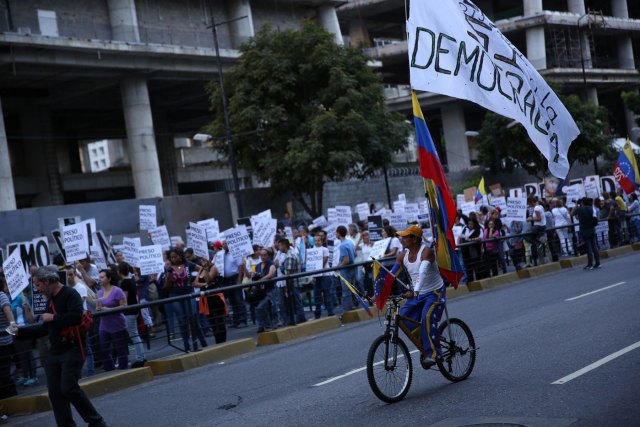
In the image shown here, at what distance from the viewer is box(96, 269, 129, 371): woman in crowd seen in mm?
13477

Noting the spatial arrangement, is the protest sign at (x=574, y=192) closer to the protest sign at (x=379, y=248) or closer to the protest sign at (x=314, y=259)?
the protest sign at (x=379, y=248)

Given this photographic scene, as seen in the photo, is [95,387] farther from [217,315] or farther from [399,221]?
[399,221]

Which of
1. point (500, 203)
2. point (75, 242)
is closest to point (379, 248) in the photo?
point (75, 242)

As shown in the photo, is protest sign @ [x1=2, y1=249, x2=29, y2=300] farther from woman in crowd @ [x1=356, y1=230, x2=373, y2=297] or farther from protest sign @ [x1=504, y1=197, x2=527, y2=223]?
protest sign @ [x1=504, y1=197, x2=527, y2=223]

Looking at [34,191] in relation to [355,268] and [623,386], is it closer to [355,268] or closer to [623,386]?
[355,268]

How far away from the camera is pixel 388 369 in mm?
8742

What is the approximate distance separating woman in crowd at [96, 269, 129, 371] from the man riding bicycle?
18.5 ft

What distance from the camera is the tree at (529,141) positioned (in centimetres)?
4916

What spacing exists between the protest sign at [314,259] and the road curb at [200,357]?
352 centimetres

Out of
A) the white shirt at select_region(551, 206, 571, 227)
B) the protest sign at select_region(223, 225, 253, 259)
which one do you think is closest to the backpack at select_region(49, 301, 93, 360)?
the protest sign at select_region(223, 225, 253, 259)

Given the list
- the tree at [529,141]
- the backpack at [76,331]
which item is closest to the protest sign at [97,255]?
the backpack at [76,331]

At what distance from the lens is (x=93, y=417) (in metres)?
8.93

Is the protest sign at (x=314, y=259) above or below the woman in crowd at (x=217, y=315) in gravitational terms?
above

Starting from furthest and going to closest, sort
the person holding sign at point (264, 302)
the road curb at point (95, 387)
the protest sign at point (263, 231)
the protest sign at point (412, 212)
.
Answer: the protest sign at point (412, 212) < the protest sign at point (263, 231) < the person holding sign at point (264, 302) < the road curb at point (95, 387)
